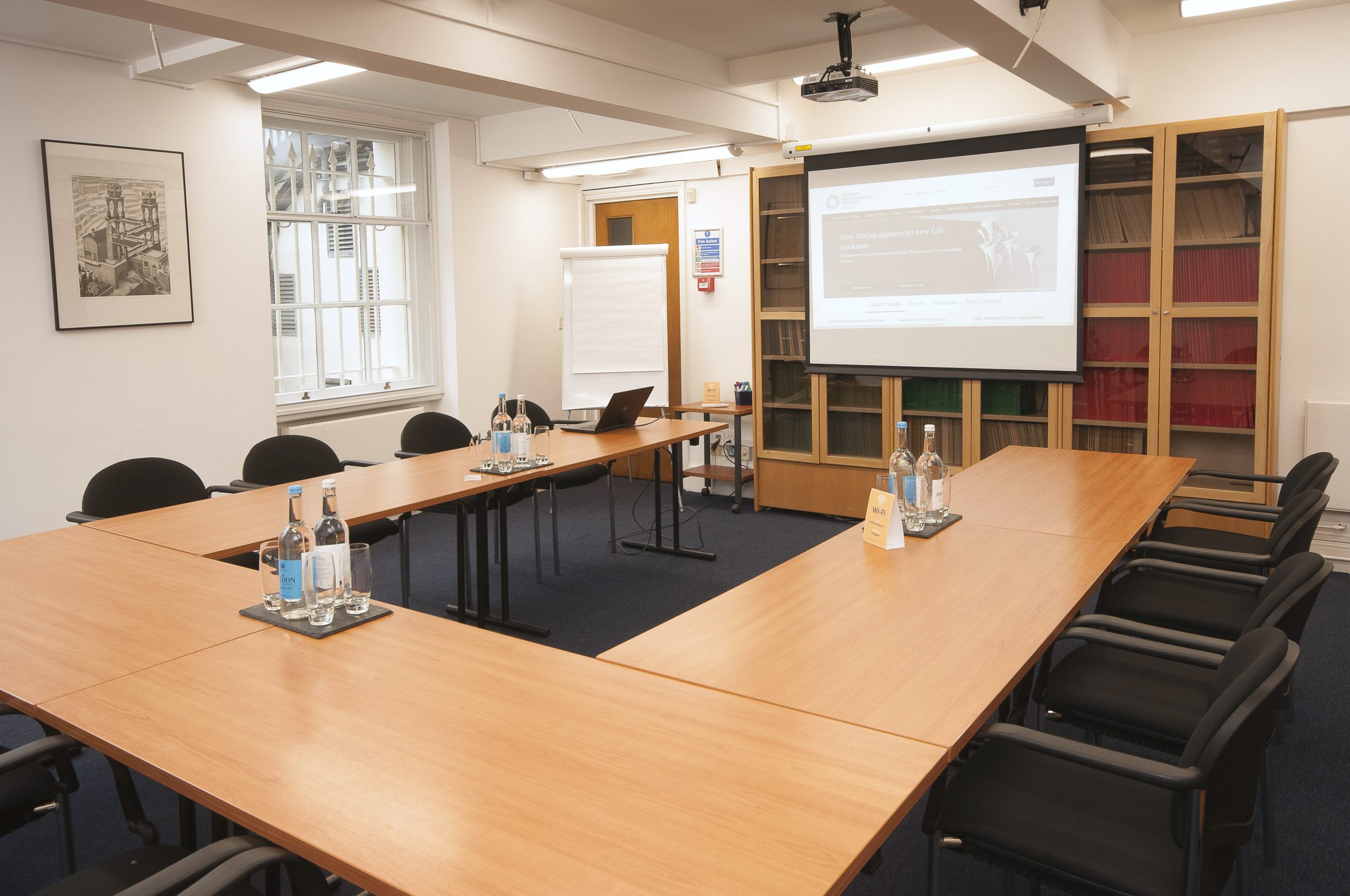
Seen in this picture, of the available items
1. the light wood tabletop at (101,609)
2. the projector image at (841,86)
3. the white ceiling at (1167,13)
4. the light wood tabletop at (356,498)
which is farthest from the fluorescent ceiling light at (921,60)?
the light wood tabletop at (101,609)

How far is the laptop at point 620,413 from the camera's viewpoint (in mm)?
5090

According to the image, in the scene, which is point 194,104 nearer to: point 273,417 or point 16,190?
point 16,190

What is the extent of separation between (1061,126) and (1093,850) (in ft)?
14.6

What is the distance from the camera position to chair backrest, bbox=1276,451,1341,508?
3.26 meters

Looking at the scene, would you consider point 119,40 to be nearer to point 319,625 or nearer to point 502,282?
point 502,282

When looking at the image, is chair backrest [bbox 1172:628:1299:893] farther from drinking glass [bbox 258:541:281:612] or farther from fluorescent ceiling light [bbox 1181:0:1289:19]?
fluorescent ceiling light [bbox 1181:0:1289:19]

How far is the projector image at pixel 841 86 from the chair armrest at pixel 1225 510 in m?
2.32

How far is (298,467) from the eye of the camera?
170 inches

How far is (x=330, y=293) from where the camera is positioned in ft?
20.6

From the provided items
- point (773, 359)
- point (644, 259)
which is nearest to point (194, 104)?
point (644, 259)

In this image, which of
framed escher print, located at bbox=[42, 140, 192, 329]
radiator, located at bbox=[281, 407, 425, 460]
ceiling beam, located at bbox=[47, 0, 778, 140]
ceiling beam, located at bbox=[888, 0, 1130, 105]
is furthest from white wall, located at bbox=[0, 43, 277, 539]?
ceiling beam, located at bbox=[888, 0, 1130, 105]

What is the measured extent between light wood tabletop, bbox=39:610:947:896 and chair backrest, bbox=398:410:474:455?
120 inches

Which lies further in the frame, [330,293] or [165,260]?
[330,293]

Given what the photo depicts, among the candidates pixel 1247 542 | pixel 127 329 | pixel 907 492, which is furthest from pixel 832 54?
pixel 127 329
